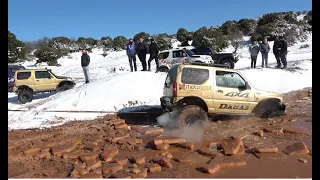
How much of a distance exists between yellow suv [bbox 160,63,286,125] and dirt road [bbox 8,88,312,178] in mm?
323

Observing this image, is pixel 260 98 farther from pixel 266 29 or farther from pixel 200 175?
pixel 266 29

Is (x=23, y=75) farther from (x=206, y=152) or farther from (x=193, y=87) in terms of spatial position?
(x=206, y=152)

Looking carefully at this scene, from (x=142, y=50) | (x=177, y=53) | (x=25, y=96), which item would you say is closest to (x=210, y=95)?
(x=142, y=50)

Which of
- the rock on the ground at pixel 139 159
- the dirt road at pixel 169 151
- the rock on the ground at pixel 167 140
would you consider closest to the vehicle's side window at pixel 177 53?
the dirt road at pixel 169 151

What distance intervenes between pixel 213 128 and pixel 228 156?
215 cm

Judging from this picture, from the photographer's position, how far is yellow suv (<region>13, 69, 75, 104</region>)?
12.9 metres

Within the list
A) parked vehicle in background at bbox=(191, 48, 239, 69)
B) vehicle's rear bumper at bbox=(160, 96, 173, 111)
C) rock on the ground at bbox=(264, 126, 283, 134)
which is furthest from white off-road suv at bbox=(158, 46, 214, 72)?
rock on the ground at bbox=(264, 126, 283, 134)

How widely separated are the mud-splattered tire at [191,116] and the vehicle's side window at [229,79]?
0.92 m

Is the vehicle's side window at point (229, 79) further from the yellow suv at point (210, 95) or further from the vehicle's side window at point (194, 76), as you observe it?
the vehicle's side window at point (194, 76)

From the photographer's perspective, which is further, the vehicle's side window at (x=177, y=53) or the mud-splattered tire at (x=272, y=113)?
the vehicle's side window at (x=177, y=53)

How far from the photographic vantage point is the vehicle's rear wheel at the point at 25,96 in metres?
12.7

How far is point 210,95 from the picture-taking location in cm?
748

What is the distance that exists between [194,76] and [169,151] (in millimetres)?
2370

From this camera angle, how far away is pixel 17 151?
539 cm
